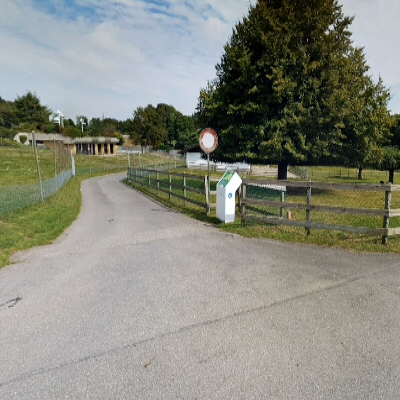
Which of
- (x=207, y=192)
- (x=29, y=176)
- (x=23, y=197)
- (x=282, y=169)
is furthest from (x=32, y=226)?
(x=29, y=176)

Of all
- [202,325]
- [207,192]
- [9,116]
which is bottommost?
[202,325]

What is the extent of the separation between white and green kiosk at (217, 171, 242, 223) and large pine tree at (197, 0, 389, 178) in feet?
21.6

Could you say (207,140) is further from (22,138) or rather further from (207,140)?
(22,138)

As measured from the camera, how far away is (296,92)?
526 inches

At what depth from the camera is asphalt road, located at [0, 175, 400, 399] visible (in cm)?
218

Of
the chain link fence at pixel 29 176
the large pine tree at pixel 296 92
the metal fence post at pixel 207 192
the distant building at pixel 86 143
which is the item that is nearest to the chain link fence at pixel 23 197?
the chain link fence at pixel 29 176

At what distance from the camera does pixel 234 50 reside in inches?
548

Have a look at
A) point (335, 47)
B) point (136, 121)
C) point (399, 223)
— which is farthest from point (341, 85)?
point (136, 121)

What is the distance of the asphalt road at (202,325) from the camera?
7.15 ft

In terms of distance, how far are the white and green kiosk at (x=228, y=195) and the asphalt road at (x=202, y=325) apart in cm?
220

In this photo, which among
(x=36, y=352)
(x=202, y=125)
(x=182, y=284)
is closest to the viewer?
(x=36, y=352)

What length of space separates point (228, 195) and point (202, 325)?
4.57m

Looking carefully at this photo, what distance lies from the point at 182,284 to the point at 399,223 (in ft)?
20.8

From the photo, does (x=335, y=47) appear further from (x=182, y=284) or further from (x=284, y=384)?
(x=284, y=384)
